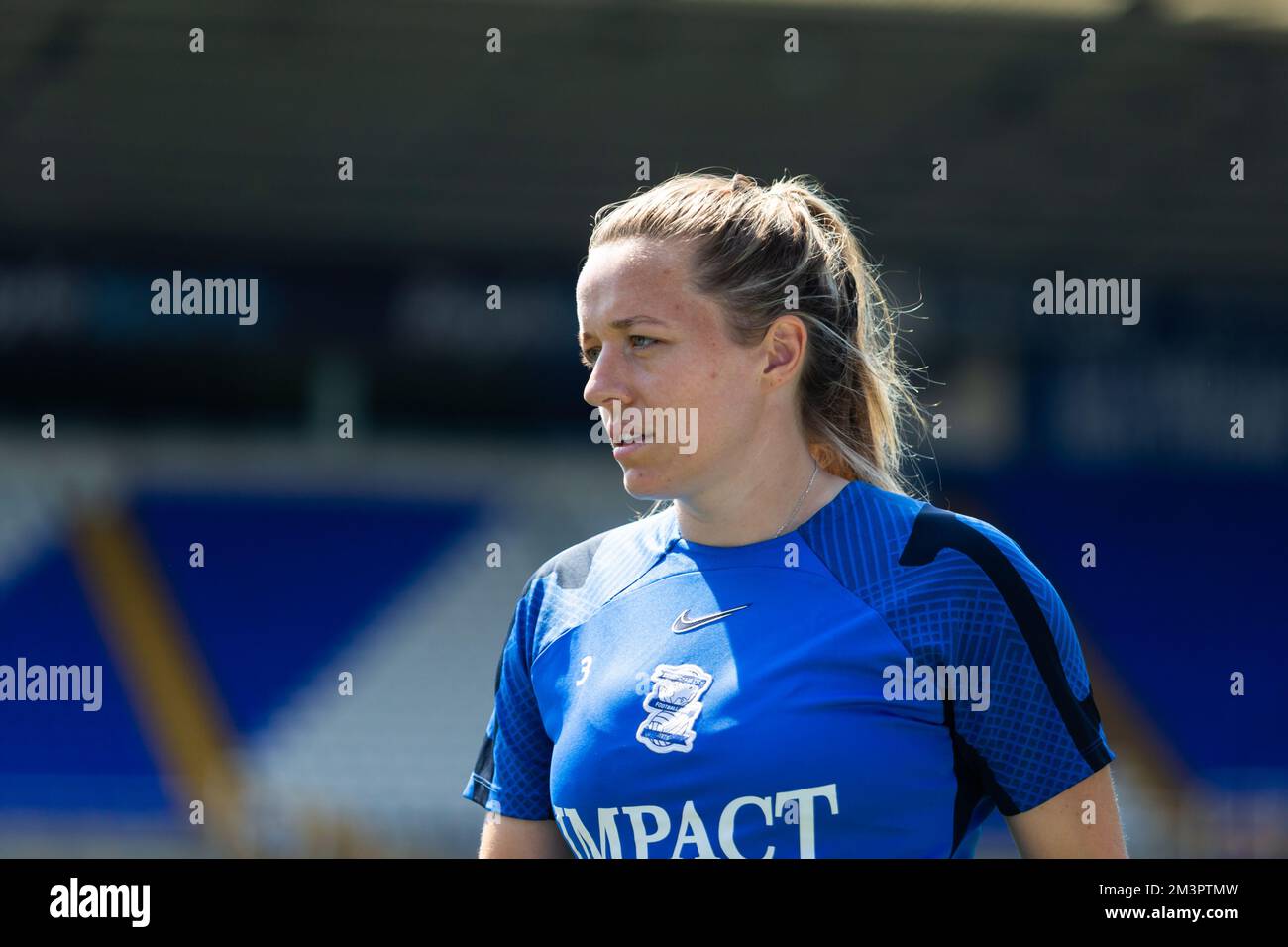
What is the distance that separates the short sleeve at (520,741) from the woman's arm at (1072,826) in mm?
548

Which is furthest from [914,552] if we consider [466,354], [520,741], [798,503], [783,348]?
[466,354]

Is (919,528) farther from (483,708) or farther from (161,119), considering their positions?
(483,708)

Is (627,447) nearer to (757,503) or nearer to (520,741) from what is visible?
(757,503)

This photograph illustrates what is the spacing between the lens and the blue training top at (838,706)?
1.54m

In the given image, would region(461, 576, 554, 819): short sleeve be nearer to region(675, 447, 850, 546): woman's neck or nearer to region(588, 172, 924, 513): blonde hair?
region(675, 447, 850, 546): woman's neck

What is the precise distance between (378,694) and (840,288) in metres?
7.03

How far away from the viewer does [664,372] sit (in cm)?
167

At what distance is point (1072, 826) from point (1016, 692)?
16 cm

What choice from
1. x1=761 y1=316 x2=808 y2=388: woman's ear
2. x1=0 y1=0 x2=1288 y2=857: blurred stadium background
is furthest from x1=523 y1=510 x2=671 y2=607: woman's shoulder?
x1=0 y1=0 x2=1288 y2=857: blurred stadium background

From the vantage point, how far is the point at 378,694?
8.48m

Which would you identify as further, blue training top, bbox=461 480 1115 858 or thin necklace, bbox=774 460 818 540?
thin necklace, bbox=774 460 818 540

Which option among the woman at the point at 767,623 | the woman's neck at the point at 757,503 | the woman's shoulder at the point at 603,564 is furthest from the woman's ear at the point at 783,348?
the woman's shoulder at the point at 603,564

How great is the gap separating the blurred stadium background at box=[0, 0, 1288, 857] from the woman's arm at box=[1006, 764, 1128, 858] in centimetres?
565

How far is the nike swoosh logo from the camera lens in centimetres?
167
